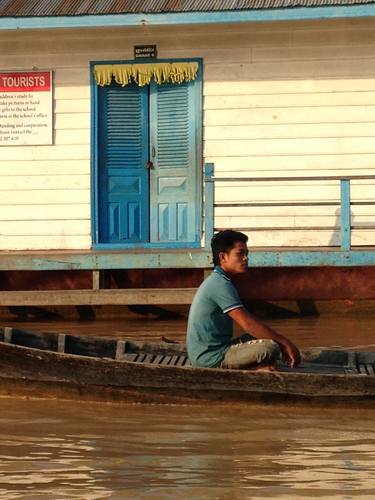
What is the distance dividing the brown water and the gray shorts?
1.03 feet

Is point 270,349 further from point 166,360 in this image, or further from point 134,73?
point 134,73

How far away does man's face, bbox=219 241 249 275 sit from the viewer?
26.2 feet

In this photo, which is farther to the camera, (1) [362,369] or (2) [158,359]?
(2) [158,359]

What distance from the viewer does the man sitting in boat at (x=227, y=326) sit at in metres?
8.02

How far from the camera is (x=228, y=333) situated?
832 centimetres

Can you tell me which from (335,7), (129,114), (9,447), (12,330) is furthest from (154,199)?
(9,447)

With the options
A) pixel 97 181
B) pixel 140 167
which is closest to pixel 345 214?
pixel 140 167

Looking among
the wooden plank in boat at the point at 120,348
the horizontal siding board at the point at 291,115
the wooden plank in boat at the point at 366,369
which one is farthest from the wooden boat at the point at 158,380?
the horizontal siding board at the point at 291,115

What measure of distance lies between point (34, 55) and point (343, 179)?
4.12 meters

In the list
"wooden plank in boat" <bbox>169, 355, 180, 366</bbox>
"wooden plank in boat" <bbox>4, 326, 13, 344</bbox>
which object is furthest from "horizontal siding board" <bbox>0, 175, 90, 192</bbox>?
"wooden plank in boat" <bbox>169, 355, 180, 366</bbox>

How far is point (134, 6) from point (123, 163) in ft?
6.11

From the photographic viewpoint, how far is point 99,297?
12.3 metres

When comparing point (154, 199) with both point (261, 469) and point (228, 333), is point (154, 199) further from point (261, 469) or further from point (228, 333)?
point (261, 469)

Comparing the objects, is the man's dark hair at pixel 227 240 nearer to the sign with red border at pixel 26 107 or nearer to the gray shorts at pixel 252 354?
the gray shorts at pixel 252 354
